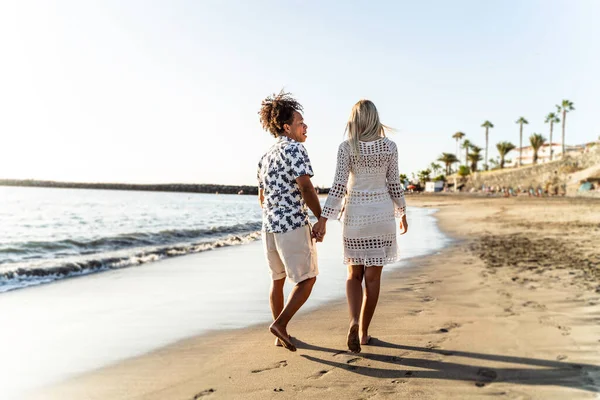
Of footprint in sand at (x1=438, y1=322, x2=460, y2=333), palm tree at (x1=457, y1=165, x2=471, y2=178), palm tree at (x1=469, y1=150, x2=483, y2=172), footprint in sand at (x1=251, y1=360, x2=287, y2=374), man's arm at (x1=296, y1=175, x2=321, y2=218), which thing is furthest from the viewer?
palm tree at (x1=469, y1=150, x2=483, y2=172)

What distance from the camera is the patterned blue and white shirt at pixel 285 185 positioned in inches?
138

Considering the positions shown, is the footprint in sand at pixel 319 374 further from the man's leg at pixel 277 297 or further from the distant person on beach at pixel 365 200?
the man's leg at pixel 277 297

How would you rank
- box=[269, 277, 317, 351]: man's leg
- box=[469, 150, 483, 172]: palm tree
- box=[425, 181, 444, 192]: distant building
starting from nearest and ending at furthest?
box=[269, 277, 317, 351]: man's leg, box=[425, 181, 444, 192]: distant building, box=[469, 150, 483, 172]: palm tree

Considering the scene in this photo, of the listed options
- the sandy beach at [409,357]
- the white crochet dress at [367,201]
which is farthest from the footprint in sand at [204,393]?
the white crochet dress at [367,201]

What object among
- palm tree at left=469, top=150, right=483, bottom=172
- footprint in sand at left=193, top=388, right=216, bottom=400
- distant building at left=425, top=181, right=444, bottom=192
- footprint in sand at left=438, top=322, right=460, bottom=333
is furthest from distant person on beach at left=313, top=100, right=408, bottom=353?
palm tree at left=469, top=150, right=483, bottom=172

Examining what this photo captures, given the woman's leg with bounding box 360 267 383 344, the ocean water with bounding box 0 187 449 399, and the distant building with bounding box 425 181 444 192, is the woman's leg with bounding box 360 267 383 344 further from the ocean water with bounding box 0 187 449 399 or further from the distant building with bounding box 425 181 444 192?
the distant building with bounding box 425 181 444 192

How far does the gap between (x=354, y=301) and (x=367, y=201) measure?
0.78 meters

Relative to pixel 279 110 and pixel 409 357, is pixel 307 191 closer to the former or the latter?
pixel 279 110

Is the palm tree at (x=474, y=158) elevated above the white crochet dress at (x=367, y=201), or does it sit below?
above

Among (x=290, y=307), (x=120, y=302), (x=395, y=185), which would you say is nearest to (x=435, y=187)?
(x=120, y=302)

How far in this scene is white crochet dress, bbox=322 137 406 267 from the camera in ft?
12.0

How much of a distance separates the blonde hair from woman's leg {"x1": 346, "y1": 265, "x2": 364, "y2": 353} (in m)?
0.94

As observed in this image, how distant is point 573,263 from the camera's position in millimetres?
7707

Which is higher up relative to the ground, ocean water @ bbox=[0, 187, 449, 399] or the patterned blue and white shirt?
the patterned blue and white shirt
